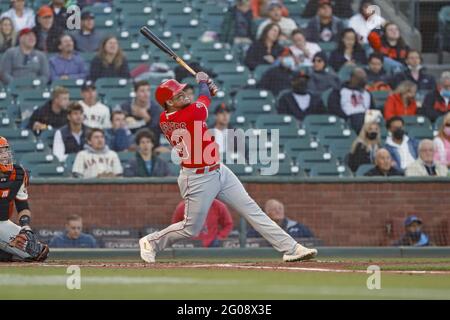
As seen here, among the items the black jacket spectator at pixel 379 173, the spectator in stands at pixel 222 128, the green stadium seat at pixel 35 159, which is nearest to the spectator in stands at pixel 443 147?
the black jacket spectator at pixel 379 173

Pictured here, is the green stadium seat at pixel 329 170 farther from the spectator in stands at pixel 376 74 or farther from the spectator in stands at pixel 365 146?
the spectator in stands at pixel 376 74

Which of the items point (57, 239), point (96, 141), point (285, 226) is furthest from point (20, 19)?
point (285, 226)

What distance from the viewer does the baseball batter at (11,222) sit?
42.0 feet

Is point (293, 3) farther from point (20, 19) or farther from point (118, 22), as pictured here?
point (20, 19)

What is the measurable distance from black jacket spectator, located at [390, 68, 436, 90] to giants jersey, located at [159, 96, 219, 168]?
6.98 meters

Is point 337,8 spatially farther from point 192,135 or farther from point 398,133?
point 192,135

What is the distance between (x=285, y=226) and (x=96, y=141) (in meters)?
2.74

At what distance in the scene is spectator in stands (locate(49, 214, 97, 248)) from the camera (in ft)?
53.4

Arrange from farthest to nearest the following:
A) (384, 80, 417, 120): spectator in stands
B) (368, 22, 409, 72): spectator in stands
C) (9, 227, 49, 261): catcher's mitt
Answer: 1. (368, 22, 409, 72): spectator in stands
2. (384, 80, 417, 120): spectator in stands
3. (9, 227, 49, 261): catcher's mitt

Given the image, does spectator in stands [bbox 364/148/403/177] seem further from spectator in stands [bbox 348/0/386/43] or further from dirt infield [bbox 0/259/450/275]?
dirt infield [bbox 0/259/450/275]

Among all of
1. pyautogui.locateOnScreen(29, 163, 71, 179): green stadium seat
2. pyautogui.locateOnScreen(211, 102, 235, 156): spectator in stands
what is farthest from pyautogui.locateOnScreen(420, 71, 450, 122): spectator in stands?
pyautogui.locateOnScreen(29, 163, 71, 179): green stadium seat

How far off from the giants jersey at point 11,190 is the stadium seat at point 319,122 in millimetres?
5815

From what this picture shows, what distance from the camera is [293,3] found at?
64.5 feet

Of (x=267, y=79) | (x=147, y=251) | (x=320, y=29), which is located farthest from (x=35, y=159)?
(x=147, y=251)
